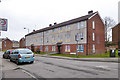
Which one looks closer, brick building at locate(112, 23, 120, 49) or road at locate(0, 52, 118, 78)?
road at locate(0, 52, 118, 78)

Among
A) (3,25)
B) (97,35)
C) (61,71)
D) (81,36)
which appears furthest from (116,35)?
(3,25)

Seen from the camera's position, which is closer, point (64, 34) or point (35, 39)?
point (64, 34)

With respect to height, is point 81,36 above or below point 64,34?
below

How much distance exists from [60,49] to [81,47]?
7819 mm

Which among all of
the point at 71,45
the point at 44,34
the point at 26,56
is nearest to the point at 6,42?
the point at 44,34

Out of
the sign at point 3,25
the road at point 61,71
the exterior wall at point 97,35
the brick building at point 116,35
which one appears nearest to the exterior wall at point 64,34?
the exterior wall at point 97,35

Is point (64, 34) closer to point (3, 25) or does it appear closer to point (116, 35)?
point (3, 25)

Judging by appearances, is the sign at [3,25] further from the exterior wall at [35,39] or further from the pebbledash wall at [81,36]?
the exterior wall at [35,39]

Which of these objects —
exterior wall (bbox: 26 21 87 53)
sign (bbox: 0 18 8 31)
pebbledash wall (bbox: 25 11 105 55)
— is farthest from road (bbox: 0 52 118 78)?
exterior wall (bbox: 26 21 87 53)

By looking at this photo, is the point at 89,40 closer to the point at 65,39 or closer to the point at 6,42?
the point at 65,39

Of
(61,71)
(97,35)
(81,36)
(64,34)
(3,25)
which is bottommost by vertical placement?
(61,71)

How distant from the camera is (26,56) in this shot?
1133 cm

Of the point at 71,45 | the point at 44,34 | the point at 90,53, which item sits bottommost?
the point at 90,53

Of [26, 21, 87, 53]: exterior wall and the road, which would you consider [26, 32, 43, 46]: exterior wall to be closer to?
[26, 21, 87, 53]: exterior wall
